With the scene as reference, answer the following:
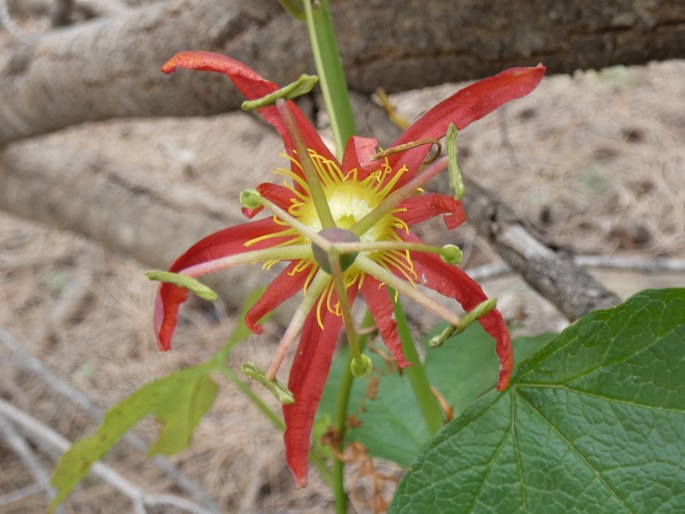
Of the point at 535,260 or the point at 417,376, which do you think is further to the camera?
the point at 535,260

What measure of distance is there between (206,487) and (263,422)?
0.22m

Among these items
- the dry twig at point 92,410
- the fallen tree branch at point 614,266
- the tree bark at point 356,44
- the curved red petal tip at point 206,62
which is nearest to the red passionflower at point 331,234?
the curved red petal tip at point 206,62

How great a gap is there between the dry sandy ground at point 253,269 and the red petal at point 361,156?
923mm

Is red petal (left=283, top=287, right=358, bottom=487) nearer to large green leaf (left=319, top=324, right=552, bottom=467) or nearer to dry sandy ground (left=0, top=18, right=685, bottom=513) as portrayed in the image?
large green leaf (left=319, top=324, right=552, bottom=467)

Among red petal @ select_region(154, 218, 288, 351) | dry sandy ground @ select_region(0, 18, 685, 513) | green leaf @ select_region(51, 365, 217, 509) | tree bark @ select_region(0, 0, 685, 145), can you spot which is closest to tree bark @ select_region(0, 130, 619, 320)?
dry sandy ground @ select_region(0, 18, 685, 513)

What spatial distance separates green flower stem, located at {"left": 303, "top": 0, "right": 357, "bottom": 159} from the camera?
0.81 meters

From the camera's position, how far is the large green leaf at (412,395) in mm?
1114

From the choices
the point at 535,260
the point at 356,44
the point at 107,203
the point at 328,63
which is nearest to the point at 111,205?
the point at 107,203

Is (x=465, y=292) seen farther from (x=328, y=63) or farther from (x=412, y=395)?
(x=412, y=395)

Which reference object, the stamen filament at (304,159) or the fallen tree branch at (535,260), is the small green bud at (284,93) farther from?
the fallen tree branch at (535,260)

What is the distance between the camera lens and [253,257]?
66cm

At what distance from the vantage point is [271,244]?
76cm

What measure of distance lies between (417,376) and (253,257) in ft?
0.98

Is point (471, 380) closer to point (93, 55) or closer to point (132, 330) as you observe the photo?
point (93, 55)
